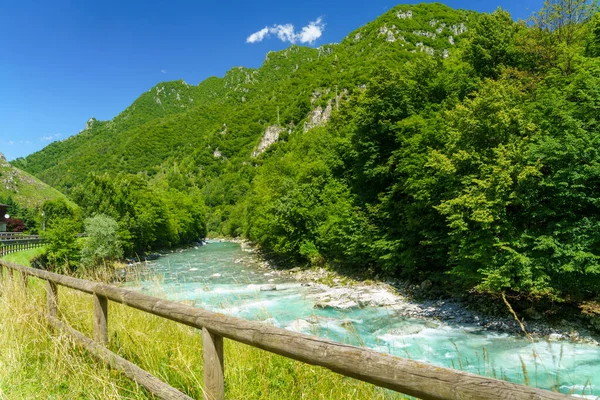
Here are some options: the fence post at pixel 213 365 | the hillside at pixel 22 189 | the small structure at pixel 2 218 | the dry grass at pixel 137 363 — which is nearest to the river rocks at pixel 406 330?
the dry grass at pixel 137 363

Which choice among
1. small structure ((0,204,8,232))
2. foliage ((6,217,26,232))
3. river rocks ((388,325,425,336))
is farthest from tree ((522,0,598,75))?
foliage ((6,217,26,232))

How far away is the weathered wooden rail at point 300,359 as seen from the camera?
144 centimetres

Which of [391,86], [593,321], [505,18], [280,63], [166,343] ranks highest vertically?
[280,63]

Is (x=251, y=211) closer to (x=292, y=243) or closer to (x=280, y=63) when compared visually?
(x=292, y=243)

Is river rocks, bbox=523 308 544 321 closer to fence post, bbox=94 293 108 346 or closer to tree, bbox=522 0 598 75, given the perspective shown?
tree, bbox=522 0 598 75

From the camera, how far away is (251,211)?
2153 inches

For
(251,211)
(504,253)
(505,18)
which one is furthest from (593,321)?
(251,211)

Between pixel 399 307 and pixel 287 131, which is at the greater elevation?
pixel 287 131

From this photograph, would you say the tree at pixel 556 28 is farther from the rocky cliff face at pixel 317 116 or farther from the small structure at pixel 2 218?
the rocky cliff face at pixel 317 116

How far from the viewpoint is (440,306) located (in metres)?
20.3

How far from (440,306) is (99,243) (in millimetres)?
26699

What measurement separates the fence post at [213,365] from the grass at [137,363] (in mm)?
297

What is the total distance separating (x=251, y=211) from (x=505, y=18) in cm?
3786

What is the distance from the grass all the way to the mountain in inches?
3542
